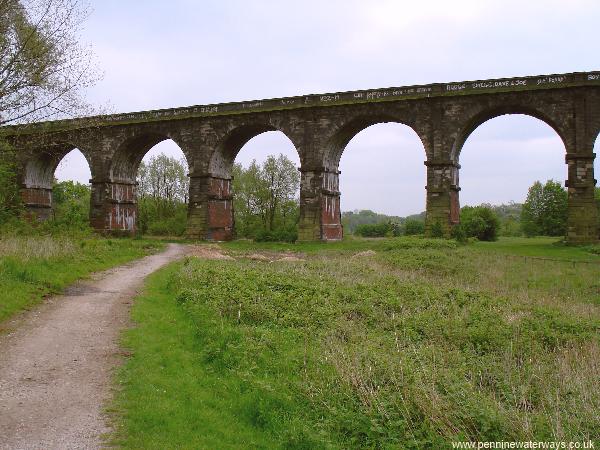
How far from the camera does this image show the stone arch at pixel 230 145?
3500cm

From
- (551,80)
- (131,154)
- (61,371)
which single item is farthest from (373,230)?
(61,371)

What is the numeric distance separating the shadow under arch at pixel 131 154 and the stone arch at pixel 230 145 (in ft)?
6.45

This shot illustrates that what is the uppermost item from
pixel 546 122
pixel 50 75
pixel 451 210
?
pixel 546 122

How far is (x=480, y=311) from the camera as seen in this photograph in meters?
11.0

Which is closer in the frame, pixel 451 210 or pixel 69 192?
pixel 451 210

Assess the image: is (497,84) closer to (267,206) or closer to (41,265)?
(41,265)

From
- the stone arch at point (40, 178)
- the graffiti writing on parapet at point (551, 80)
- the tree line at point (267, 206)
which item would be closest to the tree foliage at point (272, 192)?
the tree line at point (267, 206)

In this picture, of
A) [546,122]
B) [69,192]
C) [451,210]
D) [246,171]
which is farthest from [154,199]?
[546,122]

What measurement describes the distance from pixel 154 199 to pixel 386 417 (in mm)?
58685

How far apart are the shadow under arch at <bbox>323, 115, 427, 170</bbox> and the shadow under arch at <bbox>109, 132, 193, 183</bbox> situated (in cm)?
1022

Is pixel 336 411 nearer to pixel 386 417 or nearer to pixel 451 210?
pixel 386 417

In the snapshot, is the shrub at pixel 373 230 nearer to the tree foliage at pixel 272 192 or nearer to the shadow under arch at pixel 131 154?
the tree foliage at pixel 272 192

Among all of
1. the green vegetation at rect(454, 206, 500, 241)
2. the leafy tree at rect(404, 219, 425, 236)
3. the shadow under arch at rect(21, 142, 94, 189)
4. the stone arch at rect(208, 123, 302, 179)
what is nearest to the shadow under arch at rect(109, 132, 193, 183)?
the stone arch at rect(208, 123, 302, 179)

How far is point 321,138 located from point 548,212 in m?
37.1
